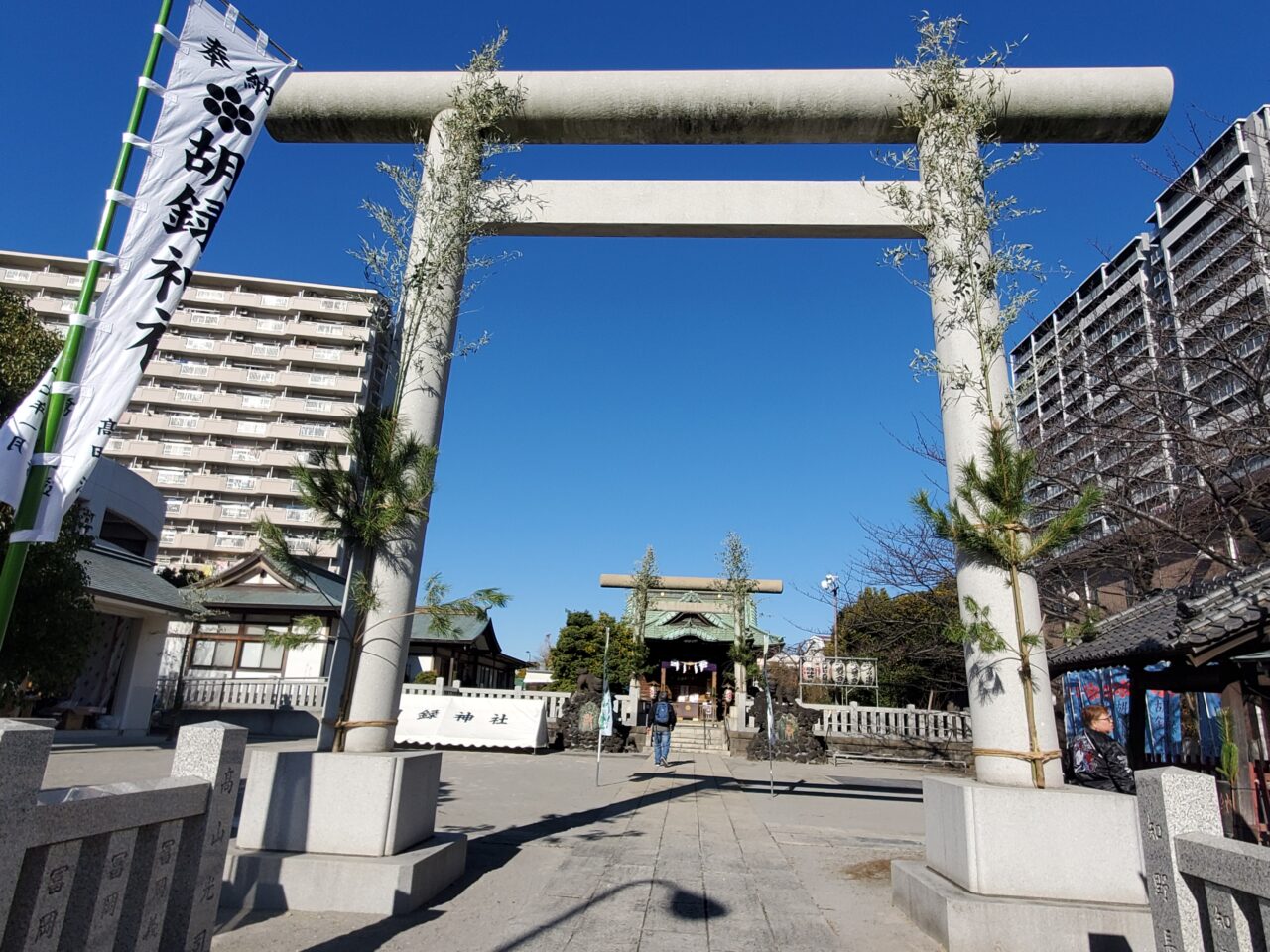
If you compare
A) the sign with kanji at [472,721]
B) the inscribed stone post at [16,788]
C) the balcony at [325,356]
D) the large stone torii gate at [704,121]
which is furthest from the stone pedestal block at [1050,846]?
the balcony at [325,356]

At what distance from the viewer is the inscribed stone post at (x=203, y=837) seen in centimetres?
304

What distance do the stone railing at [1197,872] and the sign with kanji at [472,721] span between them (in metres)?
17.0

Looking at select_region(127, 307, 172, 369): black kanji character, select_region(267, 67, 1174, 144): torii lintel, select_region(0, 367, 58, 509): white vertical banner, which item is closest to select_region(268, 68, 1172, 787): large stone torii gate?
select_region(267, 67, 1174, 144): torii lintel

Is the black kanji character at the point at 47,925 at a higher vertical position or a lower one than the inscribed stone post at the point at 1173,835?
lower

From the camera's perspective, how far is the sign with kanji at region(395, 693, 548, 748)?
18672 mm

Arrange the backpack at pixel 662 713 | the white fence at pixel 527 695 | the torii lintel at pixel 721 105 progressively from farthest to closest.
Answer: the white fence at pixel 527 695 → the backpack at pixel 662 713 → the torii lintel at pixel 721 105

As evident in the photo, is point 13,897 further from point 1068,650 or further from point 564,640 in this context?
point 564,640

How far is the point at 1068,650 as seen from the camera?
879cm

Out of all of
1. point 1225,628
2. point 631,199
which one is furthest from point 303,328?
point 1225,628

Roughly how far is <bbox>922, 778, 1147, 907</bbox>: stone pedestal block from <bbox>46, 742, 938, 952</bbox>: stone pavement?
691 mm

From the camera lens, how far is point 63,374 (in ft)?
12.3

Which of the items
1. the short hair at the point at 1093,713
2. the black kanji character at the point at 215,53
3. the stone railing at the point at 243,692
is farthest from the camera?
the stone railing at the point at 243,692

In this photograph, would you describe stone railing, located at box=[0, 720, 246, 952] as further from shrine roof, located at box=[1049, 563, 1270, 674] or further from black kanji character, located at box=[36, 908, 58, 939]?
shrine roof, located at box=[1049, 563, 1270, 674]

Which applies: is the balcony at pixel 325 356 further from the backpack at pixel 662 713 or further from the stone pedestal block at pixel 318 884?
the stone pedestal block at pixel 318 884
